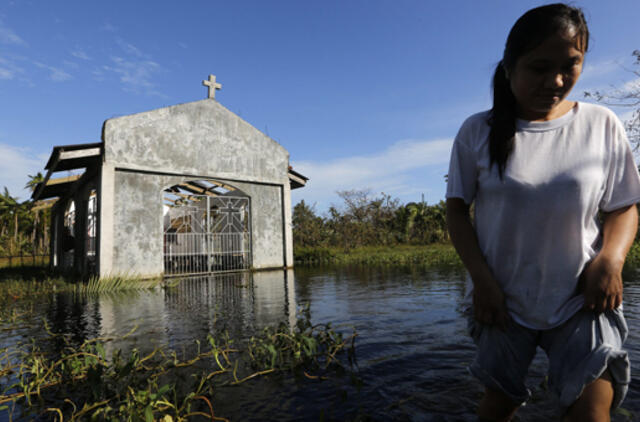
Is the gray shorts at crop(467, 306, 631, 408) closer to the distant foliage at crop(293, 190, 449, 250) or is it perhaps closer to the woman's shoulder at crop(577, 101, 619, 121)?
the woman's shoulder at crop(577, 101, 619, 121)

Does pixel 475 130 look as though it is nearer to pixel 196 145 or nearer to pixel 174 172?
pixel 174 172

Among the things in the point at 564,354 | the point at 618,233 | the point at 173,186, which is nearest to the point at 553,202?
the point at 618,233

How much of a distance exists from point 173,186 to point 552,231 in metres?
13.3

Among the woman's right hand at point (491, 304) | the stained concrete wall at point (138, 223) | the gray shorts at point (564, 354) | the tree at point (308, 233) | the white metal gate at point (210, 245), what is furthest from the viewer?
the tree at point (308, 233)

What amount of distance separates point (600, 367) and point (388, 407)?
1438 mm

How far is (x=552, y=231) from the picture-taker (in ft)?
4.72

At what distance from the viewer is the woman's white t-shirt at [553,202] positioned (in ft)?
4.67

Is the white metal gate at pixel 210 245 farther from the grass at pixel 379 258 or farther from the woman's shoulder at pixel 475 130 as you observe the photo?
the woman's shoulder at pixel 475 130

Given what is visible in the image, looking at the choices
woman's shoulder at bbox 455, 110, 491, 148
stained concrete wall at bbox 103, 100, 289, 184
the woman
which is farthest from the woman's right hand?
stained concrete wall at bbox 103, 100, 289, 184

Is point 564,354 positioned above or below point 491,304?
below

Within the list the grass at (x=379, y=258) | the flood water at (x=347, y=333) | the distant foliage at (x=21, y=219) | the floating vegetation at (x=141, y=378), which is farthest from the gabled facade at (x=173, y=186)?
the distant foliage at (x=21, y=219)

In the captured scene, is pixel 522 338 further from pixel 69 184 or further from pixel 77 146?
pixel 69 184

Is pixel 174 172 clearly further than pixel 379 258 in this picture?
No

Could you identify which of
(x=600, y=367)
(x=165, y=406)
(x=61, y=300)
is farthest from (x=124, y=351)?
(x=61, y=300)
